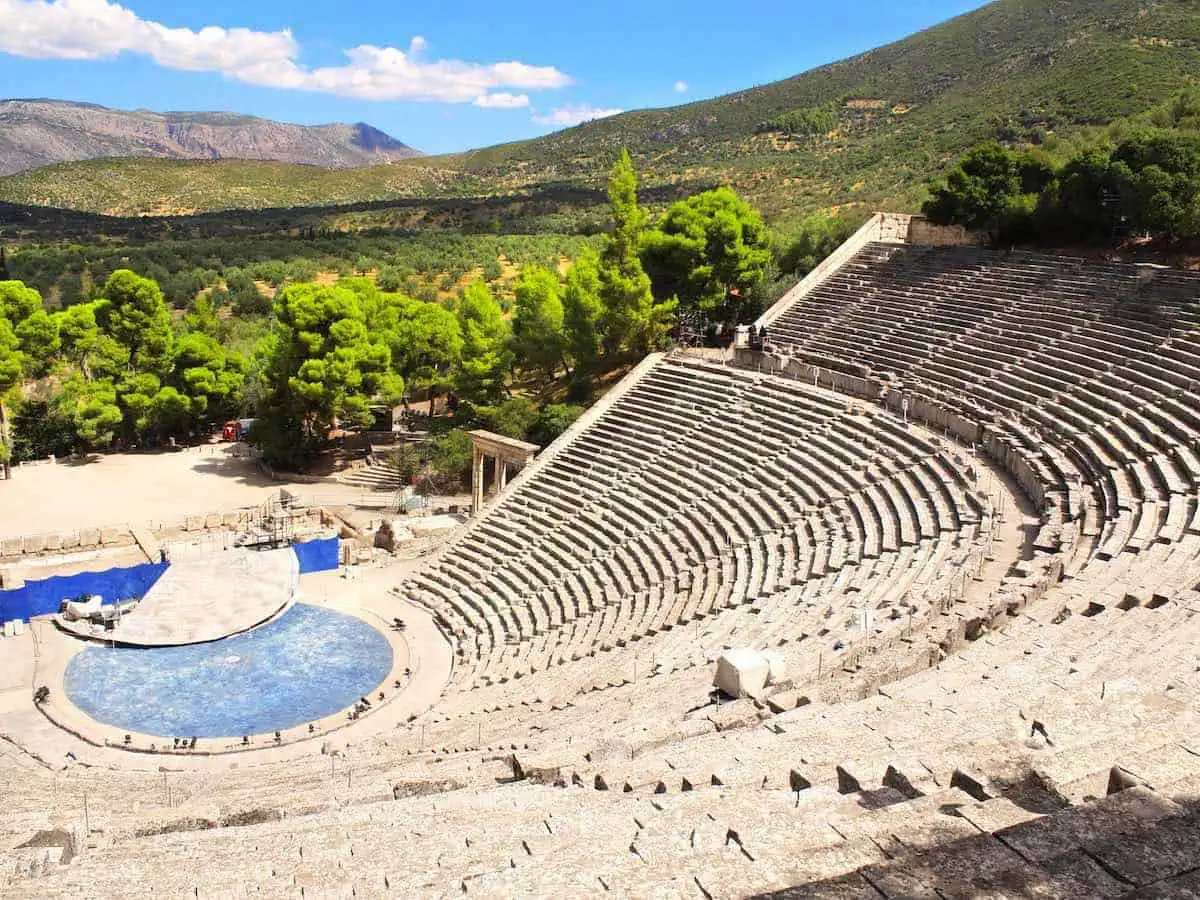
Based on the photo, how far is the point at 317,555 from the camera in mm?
24234

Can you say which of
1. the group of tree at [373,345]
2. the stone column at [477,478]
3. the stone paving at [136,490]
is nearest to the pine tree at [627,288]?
the group of tree at [373,345]

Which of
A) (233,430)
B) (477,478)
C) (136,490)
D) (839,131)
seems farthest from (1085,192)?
(839,131)

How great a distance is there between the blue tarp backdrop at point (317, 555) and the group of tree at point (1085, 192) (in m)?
22.4

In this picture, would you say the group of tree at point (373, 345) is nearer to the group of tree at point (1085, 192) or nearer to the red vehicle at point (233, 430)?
the red vehicle at point (233, 430)

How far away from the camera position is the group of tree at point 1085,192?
2555 centimetres

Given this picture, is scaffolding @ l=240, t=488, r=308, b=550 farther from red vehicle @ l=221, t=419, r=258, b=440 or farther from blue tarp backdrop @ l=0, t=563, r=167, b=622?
red vehicle @ l=221, t=419, r=258, b=440

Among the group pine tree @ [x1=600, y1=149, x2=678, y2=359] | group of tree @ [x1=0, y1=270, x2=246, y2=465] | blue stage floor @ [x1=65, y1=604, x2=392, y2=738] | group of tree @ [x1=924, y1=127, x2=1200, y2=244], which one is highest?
group of tree @ [x1=924, y1=127, x2=1200, y2=244]

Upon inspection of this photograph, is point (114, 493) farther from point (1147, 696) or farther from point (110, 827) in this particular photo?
point (1147, 696)

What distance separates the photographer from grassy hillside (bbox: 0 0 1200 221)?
185ft

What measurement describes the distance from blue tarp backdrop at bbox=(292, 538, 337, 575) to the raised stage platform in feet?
1.06

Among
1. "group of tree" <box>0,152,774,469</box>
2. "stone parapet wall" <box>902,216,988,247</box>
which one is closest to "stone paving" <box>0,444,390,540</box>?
"group of tree" <box>0,152,774,469</box>

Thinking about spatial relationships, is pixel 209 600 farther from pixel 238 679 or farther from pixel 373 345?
pixel 373 345

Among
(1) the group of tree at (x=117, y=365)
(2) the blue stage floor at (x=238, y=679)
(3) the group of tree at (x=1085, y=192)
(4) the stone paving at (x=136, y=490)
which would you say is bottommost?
(2) the blue stage floor at (x=238, y=679)

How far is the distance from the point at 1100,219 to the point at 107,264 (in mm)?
53529
